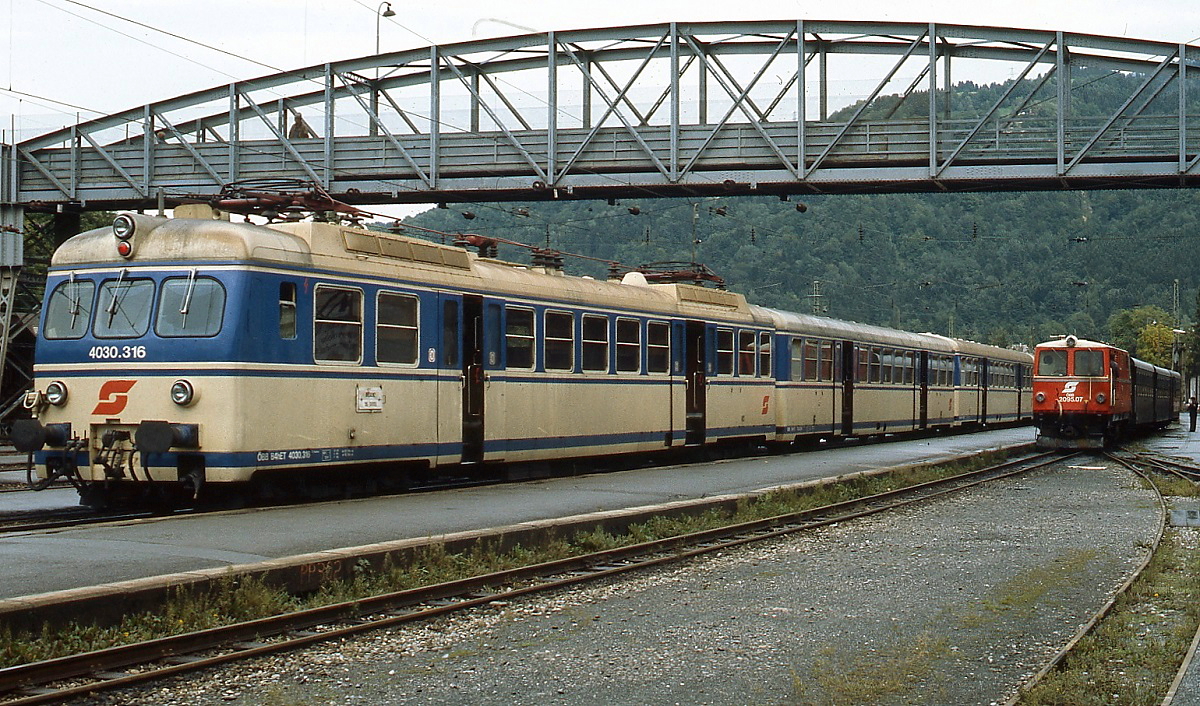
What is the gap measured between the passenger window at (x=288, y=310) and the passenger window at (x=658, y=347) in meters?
8.68

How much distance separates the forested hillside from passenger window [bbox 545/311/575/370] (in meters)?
54.2

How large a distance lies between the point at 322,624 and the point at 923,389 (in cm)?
3025

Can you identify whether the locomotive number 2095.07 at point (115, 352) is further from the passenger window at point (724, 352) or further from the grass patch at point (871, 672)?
the passenger window at point (724, 352)

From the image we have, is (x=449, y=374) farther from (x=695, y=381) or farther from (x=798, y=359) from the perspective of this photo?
(x=798, y=359)

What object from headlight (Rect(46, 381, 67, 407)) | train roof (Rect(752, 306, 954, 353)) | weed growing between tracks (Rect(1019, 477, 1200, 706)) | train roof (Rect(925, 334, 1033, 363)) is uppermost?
train roof (Rect(752, 306, 954, 353))

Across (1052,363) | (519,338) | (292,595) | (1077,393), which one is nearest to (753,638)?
(292,595)

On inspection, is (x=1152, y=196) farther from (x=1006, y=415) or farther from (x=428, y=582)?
(x=428, y=582)

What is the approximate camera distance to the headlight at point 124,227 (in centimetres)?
1381

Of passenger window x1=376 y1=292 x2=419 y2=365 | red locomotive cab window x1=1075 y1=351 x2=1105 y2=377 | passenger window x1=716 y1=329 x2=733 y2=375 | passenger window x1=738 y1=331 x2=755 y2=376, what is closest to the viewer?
passenger window x1=376 y1=292 x2=419 y2=365

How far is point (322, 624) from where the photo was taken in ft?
28.2

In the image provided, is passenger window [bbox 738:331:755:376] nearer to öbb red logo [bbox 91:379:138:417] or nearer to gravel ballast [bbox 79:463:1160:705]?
gravel ballast [bbox 79:463:1160:705]

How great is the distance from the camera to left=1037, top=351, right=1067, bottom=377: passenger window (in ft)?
110

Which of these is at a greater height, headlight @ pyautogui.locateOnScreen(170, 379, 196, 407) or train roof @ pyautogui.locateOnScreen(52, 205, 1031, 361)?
train roof @ pyautogui.locateOnScreen(52, 205, 1031, 361)

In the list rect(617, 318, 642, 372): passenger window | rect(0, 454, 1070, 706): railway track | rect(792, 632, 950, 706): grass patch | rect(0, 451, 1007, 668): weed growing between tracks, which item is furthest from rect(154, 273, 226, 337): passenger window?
rect(617, 318, 642, 372): passenger window
